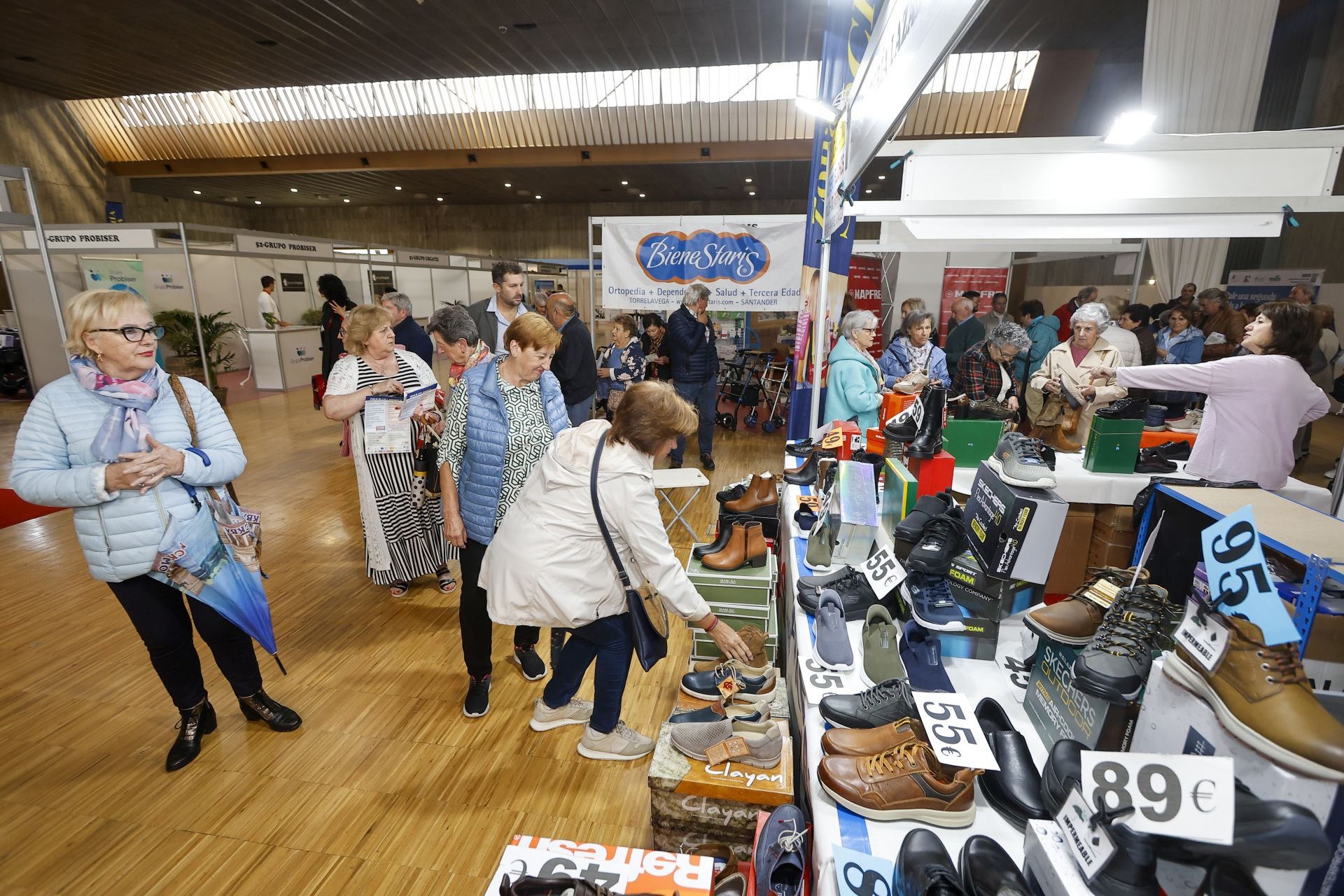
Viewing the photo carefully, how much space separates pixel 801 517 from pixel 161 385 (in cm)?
232

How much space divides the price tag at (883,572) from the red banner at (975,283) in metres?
7.78

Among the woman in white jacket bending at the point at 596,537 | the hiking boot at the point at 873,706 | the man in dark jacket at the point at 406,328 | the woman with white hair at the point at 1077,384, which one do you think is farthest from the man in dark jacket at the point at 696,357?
the hiking boot at the point at 873,706

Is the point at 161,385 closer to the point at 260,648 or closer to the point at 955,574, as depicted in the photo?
the point at 260,648

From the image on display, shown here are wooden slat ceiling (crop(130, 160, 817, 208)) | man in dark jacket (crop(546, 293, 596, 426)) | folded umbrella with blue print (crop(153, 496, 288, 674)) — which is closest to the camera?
folded umbrella with blue print (crop(153, 496, 288, 674))

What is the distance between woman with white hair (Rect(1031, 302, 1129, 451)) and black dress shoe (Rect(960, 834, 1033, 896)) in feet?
9.78

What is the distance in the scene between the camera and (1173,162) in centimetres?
290

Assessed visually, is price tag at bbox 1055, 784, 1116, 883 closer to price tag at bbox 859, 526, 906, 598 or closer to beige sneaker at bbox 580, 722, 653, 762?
price tag at bbox 859, 526, 906, 598

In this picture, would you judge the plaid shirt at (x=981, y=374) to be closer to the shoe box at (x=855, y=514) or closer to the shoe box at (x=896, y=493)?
the shoe box at (x=896, y=493)

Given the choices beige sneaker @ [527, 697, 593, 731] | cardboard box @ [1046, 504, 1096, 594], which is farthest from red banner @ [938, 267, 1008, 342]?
beige sneaker @ [527, 697, 593, 731]

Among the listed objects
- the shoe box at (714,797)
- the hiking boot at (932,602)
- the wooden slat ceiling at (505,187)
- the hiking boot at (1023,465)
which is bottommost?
the shoe box at (714,797)

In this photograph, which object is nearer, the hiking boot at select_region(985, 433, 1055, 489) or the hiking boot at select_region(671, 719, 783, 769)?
the hiking boot at select_region(671, 719, 783, 769)

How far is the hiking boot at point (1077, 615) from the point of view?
49.3 inches

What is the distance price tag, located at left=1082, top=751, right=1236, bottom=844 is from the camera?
0.74m

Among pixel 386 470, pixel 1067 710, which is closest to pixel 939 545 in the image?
pixel 1067 710
